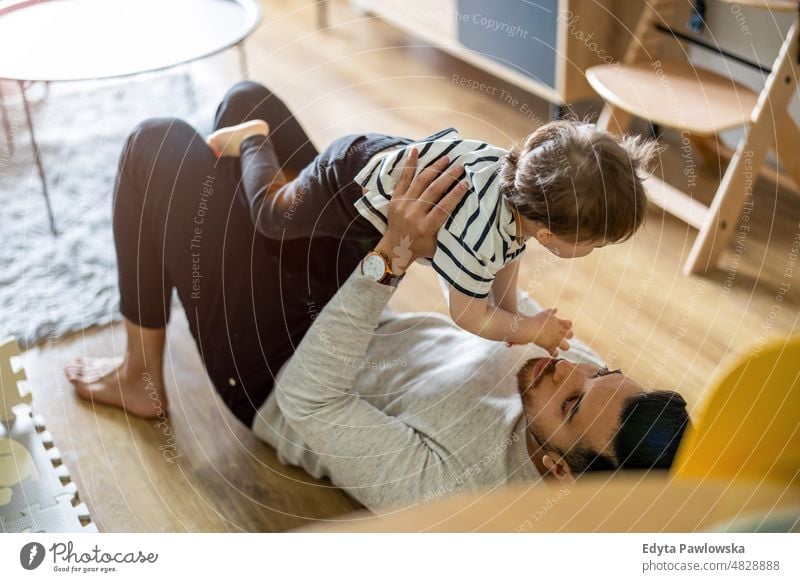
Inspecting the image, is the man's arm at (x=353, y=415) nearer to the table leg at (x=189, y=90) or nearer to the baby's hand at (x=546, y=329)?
the baby's hand at (x=546, y=329)

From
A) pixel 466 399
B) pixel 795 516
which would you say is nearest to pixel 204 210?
pixel 466 399

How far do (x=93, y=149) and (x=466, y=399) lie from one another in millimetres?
884

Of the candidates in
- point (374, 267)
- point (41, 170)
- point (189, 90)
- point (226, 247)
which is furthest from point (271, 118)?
point (189, 90)

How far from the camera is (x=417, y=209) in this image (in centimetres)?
78

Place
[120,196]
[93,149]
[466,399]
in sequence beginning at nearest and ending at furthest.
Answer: [466,399]
[120,196]
[93,149]

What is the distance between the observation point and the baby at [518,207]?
71cm

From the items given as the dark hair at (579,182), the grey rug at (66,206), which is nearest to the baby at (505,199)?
the dark hair at (579,182)

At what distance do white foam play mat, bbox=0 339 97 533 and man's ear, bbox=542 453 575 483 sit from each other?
43 cm

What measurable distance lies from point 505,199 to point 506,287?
115mm

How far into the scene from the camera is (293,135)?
96cm

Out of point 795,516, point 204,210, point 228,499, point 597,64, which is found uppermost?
point 597,64

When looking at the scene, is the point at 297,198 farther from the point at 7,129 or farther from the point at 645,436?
the point at 7,129

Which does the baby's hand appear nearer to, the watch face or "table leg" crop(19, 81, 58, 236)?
the watch face
